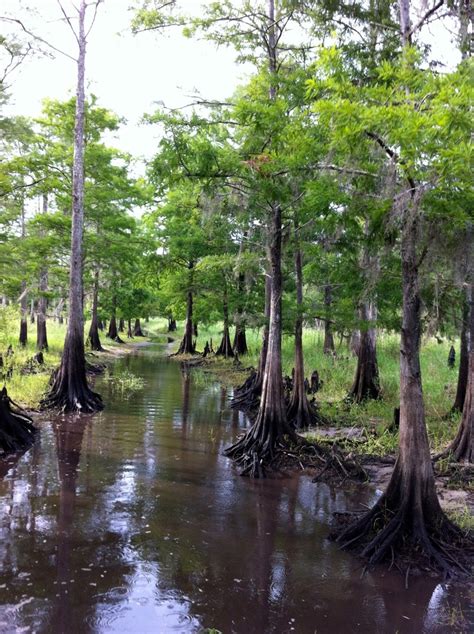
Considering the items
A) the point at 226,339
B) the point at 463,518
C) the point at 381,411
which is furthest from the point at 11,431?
the point at 226,339

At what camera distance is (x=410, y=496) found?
5.76 metres

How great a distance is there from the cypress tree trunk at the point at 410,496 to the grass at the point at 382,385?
3815mm

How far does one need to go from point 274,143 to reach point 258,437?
509 centimetres

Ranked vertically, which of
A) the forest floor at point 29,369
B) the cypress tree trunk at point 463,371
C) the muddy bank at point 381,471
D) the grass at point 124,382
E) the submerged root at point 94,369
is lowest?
the muddy bank at point 381,471

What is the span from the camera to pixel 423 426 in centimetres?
595

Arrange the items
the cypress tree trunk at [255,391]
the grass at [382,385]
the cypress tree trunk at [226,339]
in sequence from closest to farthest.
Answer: the grass at [382,385], the cypress tree trunk at [255,391], the cypress tree trunk at [226,339]

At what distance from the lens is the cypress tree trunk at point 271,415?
29.5 feet

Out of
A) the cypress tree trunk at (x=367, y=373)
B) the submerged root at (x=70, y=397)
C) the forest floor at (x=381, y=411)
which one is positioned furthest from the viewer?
the cypress tree trunk at (x=367, y=373)

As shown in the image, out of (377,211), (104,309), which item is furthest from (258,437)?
(104,309)

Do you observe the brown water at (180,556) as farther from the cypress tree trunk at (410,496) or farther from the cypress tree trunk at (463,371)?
the cypress tree trunk at (463,371)

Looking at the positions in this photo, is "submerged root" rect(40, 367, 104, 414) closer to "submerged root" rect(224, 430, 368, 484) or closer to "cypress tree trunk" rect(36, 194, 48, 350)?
"submerged root" rect(224, 430, 368, 484)

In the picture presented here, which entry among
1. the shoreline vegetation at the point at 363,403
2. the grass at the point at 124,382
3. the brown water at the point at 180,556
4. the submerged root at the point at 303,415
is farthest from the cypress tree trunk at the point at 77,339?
the submerged root at the point at 303,415

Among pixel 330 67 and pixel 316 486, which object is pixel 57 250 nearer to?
pixel 316 486

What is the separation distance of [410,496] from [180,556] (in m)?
2.60
